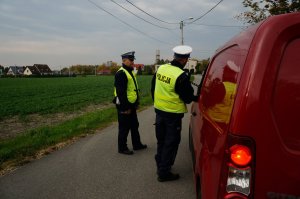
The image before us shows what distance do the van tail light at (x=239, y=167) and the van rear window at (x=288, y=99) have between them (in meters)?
0.23

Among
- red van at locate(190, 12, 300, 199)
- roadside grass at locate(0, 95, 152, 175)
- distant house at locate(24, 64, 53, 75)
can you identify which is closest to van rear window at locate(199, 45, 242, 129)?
red van at locate(190, 12, 300, 199)

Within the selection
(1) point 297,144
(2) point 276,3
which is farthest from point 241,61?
(2) point 276,3

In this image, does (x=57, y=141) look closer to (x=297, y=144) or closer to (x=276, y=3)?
(x=297, y=144)

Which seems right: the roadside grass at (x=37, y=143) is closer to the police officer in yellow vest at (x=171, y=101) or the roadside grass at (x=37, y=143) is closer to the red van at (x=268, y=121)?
the police officer in yellow vest at (x=171, y=101)

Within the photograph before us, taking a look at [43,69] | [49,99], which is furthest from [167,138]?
[43,69]

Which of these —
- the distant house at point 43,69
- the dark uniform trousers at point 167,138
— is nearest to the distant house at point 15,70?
the distant house at point 43,69

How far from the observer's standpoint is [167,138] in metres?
5.05

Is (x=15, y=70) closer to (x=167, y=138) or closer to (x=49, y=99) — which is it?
(x=49, y=99)

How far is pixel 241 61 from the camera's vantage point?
8.23 feet

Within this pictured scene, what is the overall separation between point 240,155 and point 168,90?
2.62 meters

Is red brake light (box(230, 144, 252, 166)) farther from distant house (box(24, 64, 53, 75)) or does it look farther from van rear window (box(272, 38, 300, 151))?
distant house (box(24, 64, 53, 75))

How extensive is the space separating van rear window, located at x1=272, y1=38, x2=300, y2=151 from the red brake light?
0.24 m

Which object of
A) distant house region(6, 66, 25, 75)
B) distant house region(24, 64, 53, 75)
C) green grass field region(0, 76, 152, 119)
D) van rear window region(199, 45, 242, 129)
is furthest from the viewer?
distant house region(6, 66, 25, 75)

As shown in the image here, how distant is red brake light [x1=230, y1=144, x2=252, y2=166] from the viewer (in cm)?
229
